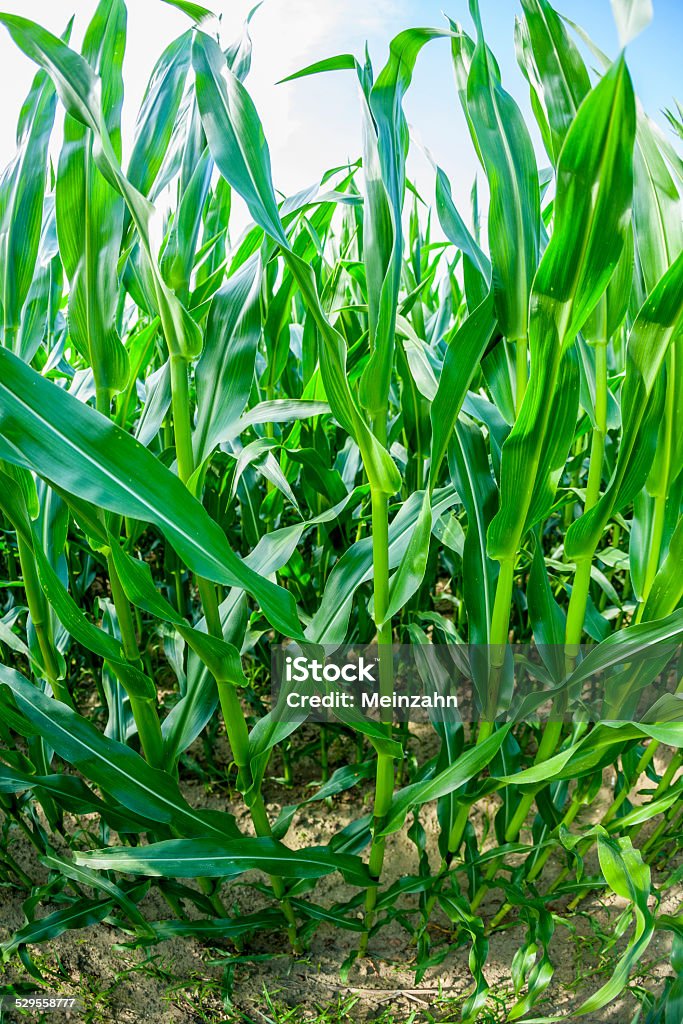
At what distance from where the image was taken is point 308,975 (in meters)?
0.78

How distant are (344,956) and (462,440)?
0.60 metres

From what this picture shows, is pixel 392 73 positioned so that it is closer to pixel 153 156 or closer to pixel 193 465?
pixel 153 156

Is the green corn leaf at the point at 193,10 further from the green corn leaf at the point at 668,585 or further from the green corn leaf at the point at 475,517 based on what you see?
the green corn leaf at the point at 668,585

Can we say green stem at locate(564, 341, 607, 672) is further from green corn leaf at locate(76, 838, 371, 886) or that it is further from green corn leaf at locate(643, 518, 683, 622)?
green corn leaf at locate(76, 838, 371, 886)

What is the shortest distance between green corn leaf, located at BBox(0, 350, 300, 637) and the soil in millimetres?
507

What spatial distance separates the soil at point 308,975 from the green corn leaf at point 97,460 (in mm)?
507

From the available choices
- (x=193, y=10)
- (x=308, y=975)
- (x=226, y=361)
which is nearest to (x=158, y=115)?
(x=193, y=10)

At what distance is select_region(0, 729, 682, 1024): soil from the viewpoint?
73 cm

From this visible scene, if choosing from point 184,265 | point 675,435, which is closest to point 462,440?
point 675,435

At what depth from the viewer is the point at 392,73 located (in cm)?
53

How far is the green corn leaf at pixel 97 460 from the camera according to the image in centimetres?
45

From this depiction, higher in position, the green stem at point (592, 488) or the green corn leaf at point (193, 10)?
the green corn leaf at point (193, 10)

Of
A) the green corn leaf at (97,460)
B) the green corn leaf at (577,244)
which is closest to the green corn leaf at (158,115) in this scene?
the green corn leaf at (97,460)

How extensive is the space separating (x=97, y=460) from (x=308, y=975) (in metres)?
0.64
